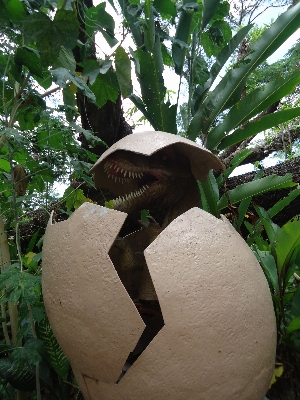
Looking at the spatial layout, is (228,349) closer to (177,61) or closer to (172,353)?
(172,353)

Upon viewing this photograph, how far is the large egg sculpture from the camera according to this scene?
0.56 m

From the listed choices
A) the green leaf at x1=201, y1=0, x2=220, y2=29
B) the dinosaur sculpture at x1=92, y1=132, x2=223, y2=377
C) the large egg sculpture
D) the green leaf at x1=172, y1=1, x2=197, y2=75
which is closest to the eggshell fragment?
the large egg sculpture

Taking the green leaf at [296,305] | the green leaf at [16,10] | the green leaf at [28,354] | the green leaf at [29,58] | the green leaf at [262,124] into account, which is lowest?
the green leaf at [296,305]

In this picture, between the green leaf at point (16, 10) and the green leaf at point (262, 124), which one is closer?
the green leaf at point (16, 10)

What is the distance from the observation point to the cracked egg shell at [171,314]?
562 mm

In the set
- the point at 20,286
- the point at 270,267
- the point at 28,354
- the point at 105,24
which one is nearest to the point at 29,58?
the point at 105,24

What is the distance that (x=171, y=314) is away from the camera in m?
0.57

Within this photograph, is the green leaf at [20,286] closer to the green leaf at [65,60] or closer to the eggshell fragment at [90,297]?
the eggshell fragment at [90,297]

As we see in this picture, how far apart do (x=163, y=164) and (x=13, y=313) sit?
54 cm

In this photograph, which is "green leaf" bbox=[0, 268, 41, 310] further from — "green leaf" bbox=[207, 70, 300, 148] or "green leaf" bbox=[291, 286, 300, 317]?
"green leaf" bbox=[207, 70, 300, 148]

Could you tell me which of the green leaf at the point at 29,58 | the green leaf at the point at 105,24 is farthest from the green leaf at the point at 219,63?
the green leaf at the point at 29,58

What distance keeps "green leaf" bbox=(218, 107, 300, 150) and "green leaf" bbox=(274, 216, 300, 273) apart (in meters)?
0.57

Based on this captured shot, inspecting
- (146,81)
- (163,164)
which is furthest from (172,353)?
(146,81)

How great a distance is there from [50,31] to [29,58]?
3.3 inches
